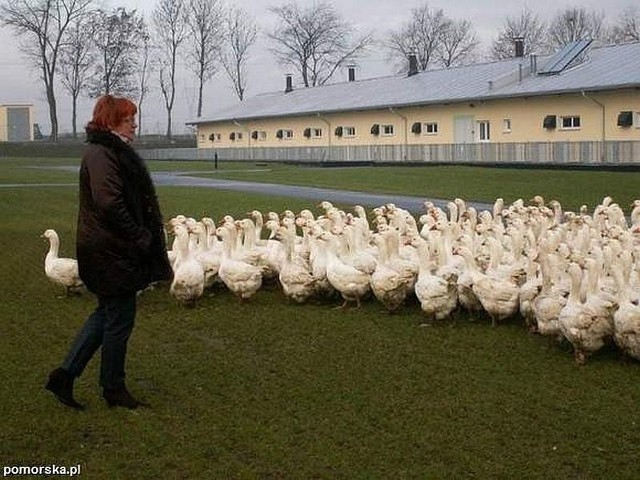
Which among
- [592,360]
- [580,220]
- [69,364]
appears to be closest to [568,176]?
[580,220]

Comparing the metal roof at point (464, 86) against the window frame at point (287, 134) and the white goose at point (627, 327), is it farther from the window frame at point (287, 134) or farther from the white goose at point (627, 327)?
the white goose at point (627, 327)

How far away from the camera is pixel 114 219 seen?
6.36m

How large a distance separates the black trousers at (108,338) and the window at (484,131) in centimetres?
4109

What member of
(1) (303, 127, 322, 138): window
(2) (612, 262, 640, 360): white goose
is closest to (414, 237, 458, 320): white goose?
(2) (612, 262, 640, 360): white goose

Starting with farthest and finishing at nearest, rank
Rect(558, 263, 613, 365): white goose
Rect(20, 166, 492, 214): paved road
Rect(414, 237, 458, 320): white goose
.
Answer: Rect(20, 166, 492, 214): paved road, Rect(414, 237, 458, 320): white goose, Rect(558, 263, 613, 365): white goose

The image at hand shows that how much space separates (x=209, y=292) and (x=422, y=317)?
122 inches

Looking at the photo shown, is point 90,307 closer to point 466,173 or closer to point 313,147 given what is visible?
point 466,173

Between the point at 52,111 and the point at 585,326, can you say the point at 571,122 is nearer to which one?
the point at 585,326

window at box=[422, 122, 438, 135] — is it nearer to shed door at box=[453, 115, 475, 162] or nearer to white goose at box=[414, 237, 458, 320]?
shed door at box=[453, 115, 475, 162]

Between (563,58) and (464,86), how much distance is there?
241 inches

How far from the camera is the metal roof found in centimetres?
4069

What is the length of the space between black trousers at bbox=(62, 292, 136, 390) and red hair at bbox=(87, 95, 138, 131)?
1209 millimetres

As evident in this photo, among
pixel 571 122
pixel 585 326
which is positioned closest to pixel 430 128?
pixel 571 122

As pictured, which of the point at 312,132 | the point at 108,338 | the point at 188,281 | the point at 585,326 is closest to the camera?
the point at 108,338
